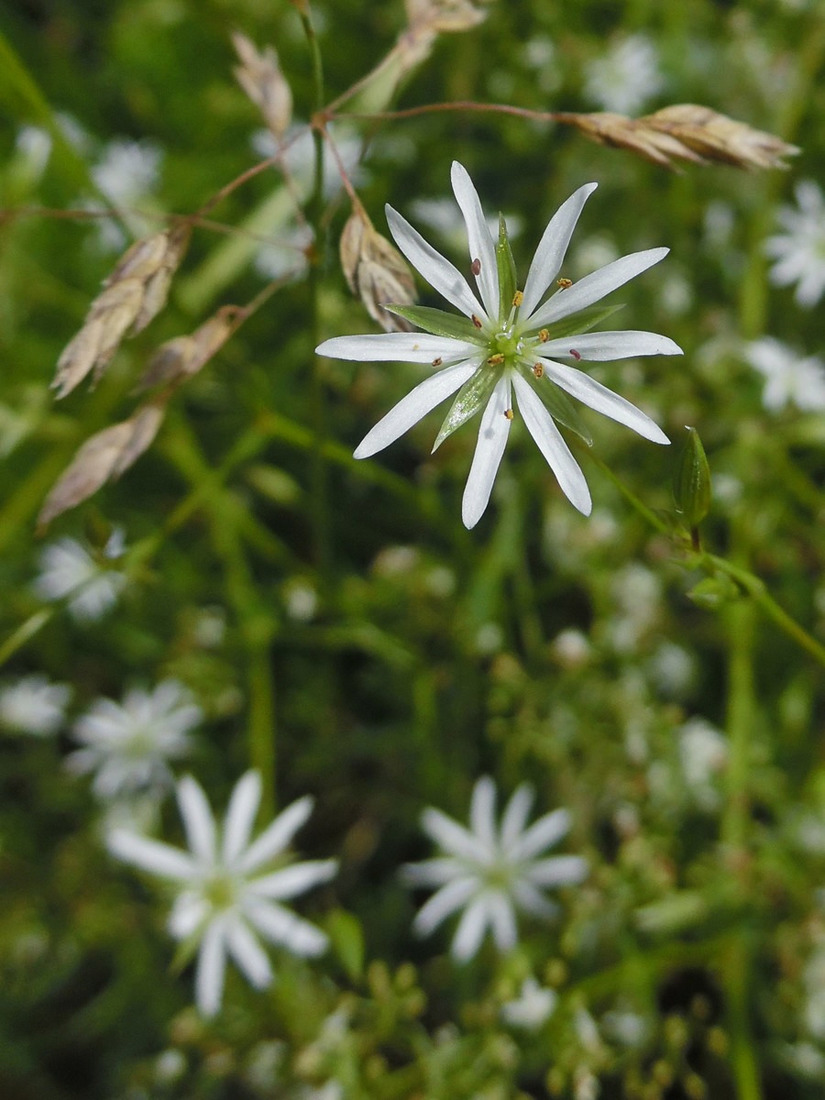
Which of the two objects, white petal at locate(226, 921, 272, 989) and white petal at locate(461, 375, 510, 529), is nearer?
white petal at locate(461, 375, 510, 529)

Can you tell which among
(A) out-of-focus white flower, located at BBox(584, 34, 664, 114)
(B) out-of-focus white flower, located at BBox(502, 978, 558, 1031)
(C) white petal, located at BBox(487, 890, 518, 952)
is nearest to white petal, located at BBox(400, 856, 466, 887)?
(C) white petal, located at BBox(487, 890, 518, 952)

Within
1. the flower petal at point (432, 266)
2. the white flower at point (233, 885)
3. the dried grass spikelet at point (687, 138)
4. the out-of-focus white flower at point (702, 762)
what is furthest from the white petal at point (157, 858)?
the dried grass spikelet at point (687, 138)

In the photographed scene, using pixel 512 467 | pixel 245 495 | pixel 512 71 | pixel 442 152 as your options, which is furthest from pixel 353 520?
pixel 512 71

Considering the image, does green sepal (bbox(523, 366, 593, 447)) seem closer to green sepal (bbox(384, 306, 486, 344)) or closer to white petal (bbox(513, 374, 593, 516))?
white petal (bbox(513, 374, 593, 516))

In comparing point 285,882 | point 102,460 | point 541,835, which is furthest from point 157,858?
point 102,460

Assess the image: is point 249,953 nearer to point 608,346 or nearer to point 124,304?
point 124,304

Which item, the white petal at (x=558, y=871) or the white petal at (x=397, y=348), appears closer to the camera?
the white petal at (x=397, y=348)

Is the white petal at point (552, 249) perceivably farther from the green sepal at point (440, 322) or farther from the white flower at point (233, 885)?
the white flower at point (233, 885)
